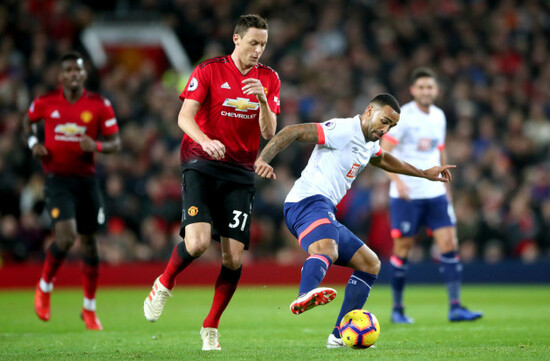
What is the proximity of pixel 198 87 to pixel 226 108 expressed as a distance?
0.32 m

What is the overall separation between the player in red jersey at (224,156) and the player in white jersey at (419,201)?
3.26 meters

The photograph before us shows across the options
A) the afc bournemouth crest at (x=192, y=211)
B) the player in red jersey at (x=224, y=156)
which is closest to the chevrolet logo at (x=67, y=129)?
the player in red jersey at (x=224, y=156)

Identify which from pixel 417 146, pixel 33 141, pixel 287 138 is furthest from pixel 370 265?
pixel 33 141

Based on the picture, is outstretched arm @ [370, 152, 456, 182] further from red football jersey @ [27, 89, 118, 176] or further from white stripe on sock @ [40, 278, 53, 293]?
white stripe on sock @ [40, 278, 53, 293]

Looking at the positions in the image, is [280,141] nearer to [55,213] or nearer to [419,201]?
[55,213]

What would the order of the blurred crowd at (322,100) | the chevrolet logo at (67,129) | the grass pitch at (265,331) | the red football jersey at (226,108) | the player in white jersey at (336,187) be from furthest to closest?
1. the blurred crowd at (322,100)
2. the chevrolet logo at (67,129)
3. the red football jersey at (226,108)
4. the player in white jersey at (336,187)
5. the grass pitch at (265,331)

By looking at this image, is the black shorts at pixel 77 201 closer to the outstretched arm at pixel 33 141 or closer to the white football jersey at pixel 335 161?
the outstretched arm at pixel 33 141

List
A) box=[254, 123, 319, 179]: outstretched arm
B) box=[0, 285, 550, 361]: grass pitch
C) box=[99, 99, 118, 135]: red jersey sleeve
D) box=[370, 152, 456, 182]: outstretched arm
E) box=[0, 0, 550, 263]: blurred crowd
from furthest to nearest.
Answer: box=[0, 0, 550, 263]: blurred crowd
box=[99, 99, 118, 135]: red jersey sleeve
box=[370, 152, 456, 182]: outstretched arm
box=[0, 285, 550, 361]: grass pitch
box=[254, 123, 319, 179]: outstretched arm

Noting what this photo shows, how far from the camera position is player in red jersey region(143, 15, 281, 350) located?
24.4 ft

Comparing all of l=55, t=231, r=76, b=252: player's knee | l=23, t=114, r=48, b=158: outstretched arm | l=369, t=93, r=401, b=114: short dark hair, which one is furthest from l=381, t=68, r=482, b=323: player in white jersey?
l=23, t=114, r=48, b=158: outstretched arm

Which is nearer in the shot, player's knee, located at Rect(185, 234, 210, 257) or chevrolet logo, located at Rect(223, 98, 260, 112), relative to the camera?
player's knee, located at Rect(185, 234, 210, 257)

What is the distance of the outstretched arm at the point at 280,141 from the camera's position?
263 inches

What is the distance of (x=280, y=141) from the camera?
23.0 feet

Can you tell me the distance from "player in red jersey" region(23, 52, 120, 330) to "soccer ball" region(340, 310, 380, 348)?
3.92 meters
